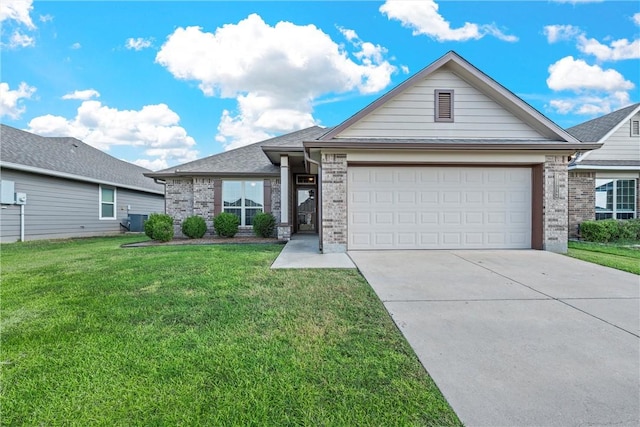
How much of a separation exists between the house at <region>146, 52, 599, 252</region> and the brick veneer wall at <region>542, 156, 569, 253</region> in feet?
0.09

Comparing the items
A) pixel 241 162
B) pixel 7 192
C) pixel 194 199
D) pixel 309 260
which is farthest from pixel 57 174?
pixel 309 260

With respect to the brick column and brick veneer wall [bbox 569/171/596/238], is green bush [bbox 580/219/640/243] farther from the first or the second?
the brick column

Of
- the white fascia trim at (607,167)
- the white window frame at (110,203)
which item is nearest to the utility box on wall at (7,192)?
the white window frame at (110,203)

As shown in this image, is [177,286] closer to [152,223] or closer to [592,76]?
[152,223]

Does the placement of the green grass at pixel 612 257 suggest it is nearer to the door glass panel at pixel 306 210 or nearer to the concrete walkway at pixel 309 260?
the concrete walkway at pixel 309 260

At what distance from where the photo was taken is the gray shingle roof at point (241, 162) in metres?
12.2

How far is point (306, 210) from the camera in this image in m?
14.6

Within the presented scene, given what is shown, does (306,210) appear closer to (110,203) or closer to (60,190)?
(110,203)

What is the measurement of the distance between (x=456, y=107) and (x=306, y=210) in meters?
8.11

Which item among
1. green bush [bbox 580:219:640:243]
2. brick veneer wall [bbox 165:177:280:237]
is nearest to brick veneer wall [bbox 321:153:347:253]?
brick veneer wall [bbox 165:177:280:237]

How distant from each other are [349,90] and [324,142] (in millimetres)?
12294

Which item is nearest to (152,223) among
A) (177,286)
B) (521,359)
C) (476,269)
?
(177,286)

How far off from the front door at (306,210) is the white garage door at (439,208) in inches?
249

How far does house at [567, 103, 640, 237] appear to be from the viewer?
11.8m
